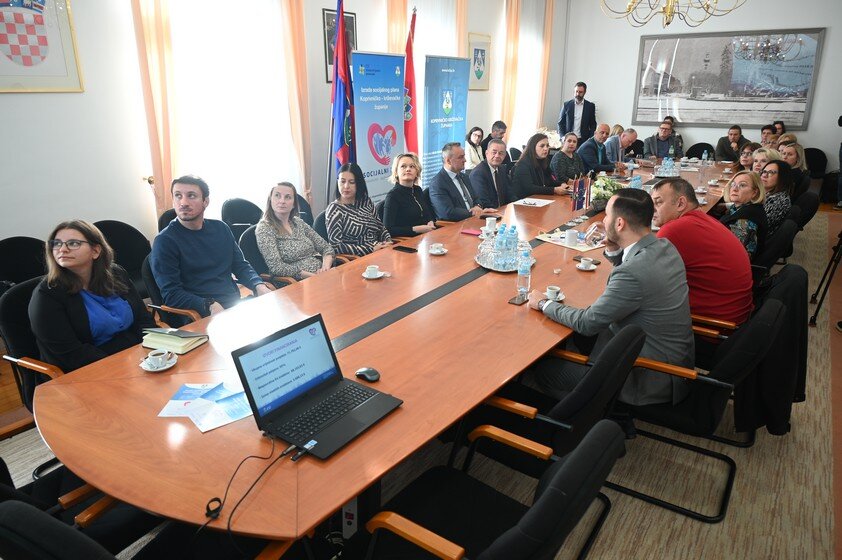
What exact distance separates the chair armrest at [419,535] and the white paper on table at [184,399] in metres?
0.80

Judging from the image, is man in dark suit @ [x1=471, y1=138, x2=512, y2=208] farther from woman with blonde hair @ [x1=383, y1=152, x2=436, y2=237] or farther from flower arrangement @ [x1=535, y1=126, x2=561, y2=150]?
flower arrangement @ [x1=535, y1=126, x2=561, y2=150]

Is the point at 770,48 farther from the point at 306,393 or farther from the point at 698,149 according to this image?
the point at 306,393

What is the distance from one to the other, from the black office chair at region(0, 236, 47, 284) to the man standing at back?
3.49 ft

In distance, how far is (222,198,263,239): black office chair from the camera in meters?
4.46

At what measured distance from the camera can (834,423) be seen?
10.3 ft

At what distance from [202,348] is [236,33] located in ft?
12.2

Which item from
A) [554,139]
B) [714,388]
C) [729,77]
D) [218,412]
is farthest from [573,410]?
[729,77]

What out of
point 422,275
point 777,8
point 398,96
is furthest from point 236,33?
point 777,8

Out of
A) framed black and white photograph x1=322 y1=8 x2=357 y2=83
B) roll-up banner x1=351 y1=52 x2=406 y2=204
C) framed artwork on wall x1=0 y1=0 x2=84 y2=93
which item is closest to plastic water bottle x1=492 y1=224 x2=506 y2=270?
roll-up banner x1=351 y1=52 x2=406 y2=204

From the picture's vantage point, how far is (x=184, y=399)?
1.94 meters

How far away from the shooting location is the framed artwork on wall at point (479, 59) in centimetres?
827

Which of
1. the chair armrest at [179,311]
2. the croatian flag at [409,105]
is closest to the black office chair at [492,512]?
the chair armrest at [179,311]

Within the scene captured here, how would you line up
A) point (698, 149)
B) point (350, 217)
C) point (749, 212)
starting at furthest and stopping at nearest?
point (698, 149)
point (350, 217)
point (749, 212)

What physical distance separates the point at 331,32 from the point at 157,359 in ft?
15.7
